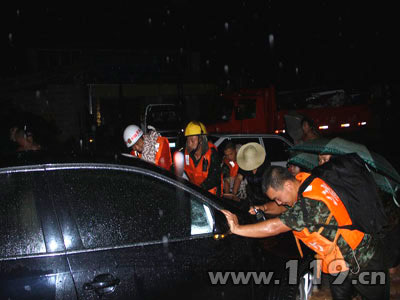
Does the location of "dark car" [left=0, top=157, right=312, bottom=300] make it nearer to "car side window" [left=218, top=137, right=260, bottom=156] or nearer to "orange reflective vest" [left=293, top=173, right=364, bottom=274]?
"orange reflective vest" [left=293, top=173, right=364, bottom=274]

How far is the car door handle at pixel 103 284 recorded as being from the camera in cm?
219

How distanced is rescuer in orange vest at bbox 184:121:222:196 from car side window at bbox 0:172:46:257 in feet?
8.41

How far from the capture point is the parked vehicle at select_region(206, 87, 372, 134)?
1270cm

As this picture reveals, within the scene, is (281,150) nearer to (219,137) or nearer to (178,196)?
(219,137)

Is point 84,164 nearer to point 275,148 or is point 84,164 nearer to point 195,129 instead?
point 195,129

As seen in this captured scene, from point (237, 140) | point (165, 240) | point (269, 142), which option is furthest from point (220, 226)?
point (269, 142)

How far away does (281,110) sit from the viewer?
43.6ft

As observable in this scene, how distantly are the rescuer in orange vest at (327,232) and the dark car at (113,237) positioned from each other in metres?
0.24

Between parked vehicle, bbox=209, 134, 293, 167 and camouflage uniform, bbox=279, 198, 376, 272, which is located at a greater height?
parked vehicle, bbox=209, 134, 293, 167

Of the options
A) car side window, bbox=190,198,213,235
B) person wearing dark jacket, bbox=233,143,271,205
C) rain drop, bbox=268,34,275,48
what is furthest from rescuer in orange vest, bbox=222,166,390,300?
rain drop, bbox=268,34,275,48

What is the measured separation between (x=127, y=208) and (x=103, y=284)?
1.59 ft

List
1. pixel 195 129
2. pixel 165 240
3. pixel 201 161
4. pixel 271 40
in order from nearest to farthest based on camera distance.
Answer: pixel 165 240
pixel 201 161
pixel 195 129
pixel 271 40

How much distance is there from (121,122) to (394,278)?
58.3 feet

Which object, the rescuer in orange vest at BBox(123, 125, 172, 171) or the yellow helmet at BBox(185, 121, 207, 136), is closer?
the rescuer in orange vest at BBox(123, 125, 172, 171)
